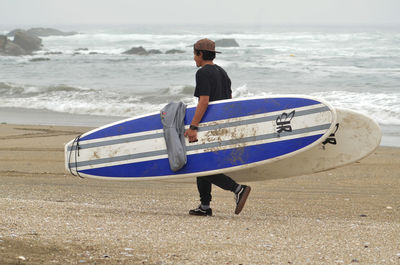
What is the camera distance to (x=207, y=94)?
15.2ft

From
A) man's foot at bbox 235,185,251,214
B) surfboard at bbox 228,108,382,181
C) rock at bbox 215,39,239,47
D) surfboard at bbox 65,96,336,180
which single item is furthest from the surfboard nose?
rock at bbox 215,39,239,47

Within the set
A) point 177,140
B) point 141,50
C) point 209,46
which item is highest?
point 209,46

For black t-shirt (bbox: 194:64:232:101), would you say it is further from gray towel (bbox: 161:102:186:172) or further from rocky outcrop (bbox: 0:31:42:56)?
rocky outcrop (bbox: 0:31:42:56)

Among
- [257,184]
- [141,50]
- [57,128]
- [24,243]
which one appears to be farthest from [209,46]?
[141,50]

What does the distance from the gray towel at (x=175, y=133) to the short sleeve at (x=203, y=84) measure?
313 mm

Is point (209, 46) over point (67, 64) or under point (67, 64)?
over

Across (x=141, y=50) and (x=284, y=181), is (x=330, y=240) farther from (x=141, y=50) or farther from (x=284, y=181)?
(x=141, y=50)

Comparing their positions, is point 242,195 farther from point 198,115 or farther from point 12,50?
point 12,50

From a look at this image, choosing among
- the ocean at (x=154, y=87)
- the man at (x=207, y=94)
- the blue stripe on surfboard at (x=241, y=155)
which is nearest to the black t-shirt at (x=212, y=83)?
the man at (x=207, y=94)

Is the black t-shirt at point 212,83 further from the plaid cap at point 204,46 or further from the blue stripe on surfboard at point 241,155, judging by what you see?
the blue stripe on surfboard at point 241,155

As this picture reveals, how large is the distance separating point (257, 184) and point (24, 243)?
3.77m

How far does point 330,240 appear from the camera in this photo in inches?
154

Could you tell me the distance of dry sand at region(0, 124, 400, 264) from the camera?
3371 millimetres

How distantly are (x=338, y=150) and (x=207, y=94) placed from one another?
129cm
